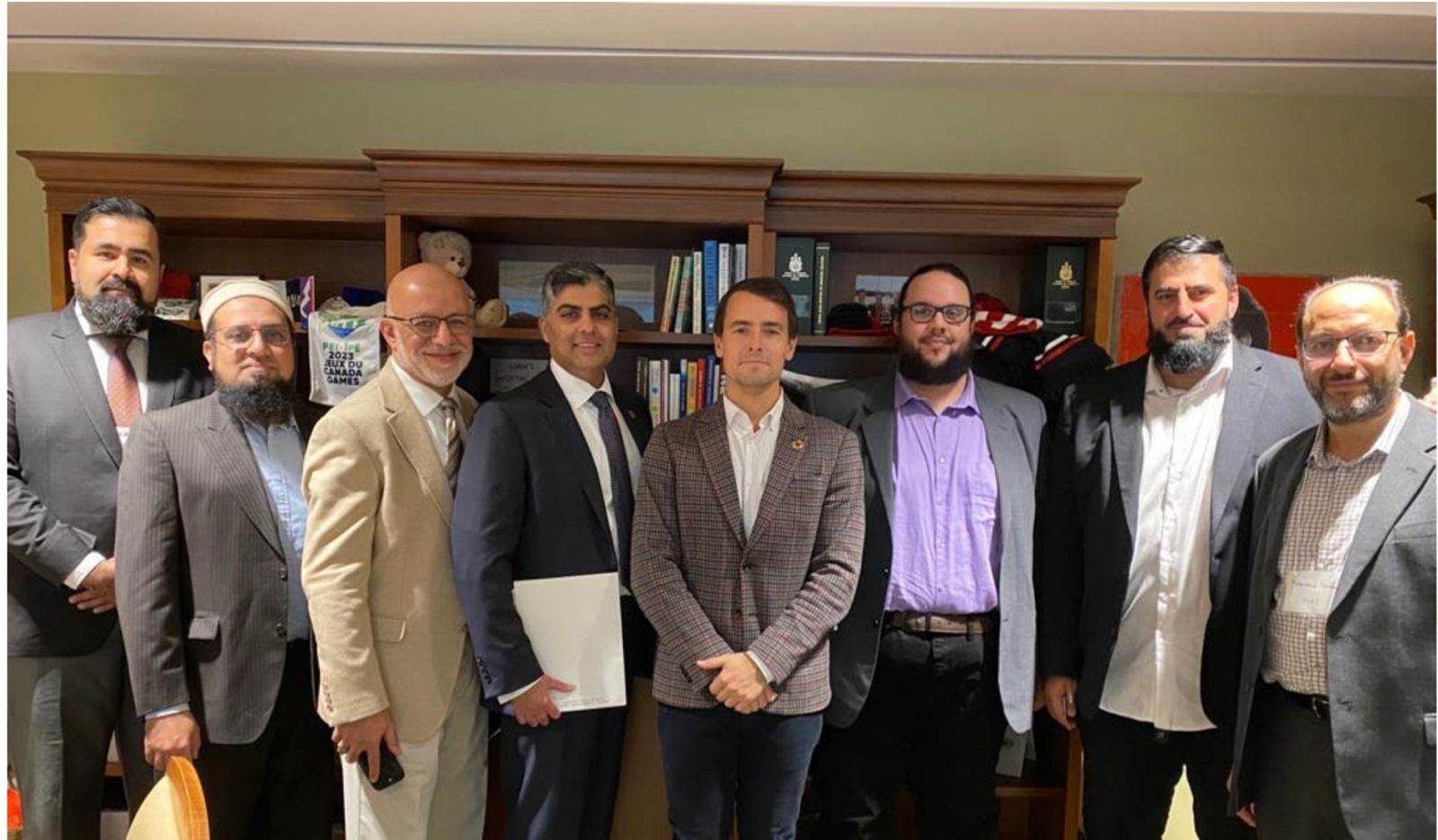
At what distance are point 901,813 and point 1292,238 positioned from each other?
2342 mm

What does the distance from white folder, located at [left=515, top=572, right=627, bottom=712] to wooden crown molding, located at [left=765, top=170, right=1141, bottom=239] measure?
1.22 metres

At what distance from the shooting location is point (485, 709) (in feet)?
6.73

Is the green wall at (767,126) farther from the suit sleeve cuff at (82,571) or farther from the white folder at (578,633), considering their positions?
the white folder at (578,633)

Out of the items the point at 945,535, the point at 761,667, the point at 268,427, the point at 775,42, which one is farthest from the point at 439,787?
the point at 775,42

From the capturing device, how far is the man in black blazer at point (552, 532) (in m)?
1.83

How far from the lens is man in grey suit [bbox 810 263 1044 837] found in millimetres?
2014

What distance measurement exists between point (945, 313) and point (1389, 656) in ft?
3.54

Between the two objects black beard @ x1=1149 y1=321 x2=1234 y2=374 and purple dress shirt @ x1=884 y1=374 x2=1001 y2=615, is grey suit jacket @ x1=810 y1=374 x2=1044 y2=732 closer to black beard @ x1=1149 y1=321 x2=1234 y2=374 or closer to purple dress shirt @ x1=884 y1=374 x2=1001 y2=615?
purple dress shirt @ x1=884 y1=374 x2=1001 y2=615

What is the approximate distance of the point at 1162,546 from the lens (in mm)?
1981

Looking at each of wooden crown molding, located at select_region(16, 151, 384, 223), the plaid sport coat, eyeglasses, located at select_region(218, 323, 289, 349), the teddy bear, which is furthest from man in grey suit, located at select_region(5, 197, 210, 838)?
the plaid sport coat

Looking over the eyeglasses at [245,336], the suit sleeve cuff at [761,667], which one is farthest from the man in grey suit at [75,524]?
the suit sleeve cuff at [761,667]

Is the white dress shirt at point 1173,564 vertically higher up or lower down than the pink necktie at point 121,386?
lower down

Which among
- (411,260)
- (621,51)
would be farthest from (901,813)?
(621,51)

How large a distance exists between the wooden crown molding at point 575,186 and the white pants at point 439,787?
1245 mm
